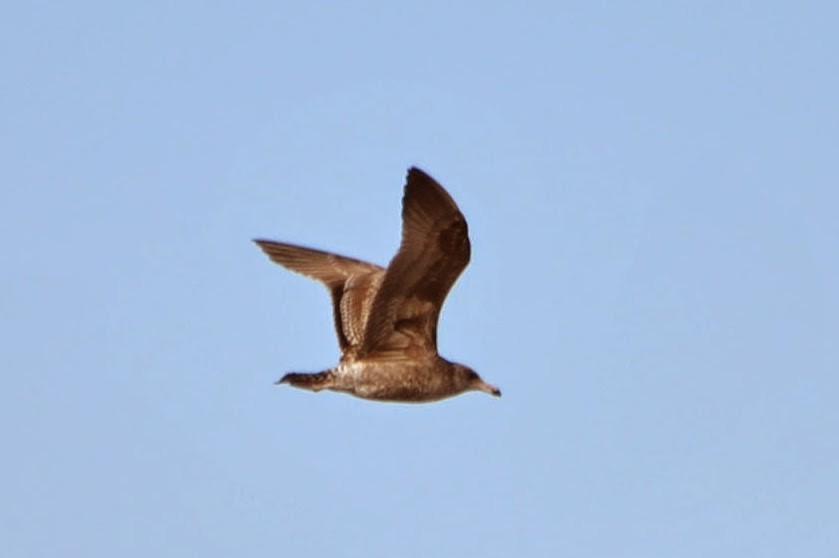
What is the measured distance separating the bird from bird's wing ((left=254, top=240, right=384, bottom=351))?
0.02 m

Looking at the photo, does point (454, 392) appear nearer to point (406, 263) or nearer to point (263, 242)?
point (406, 263)

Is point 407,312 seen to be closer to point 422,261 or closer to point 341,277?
point 422,261

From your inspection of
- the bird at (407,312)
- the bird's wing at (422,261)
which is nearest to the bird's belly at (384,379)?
the bird at (407,312)

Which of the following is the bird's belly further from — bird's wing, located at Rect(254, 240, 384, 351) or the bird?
bird's wing, located at Rect(254, 240, 384, 351)

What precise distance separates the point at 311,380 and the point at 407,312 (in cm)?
138

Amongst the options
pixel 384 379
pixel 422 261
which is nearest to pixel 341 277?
pixel 384 379

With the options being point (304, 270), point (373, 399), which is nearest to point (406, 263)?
point (373, 399)

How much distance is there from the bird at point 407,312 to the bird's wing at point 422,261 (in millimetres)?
11

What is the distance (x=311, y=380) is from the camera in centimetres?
2502

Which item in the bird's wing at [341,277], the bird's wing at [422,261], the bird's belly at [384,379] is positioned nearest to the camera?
the bird's wing at [422,261]

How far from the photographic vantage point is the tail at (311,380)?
24781 millimetres

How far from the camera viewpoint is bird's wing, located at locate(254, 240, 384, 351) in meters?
26.3

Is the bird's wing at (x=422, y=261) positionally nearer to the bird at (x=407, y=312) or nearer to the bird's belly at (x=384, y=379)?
the bird at (x=407, y=312)

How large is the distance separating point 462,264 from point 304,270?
4.59 metres
